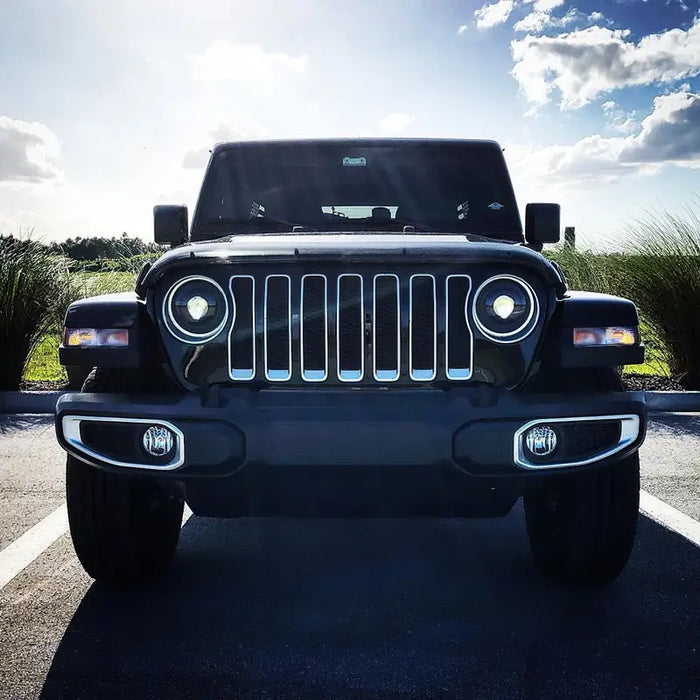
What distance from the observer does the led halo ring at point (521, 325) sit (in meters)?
2.88

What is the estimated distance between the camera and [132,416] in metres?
2.80

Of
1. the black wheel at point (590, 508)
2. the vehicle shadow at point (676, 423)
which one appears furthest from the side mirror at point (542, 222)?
the vehicle shadow at point (676, 423)

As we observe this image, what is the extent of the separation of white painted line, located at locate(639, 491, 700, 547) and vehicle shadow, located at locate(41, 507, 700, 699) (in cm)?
15

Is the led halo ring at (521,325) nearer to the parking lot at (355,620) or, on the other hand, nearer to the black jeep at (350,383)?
the black jeep at (350,383)

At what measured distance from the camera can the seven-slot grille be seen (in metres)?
2.87

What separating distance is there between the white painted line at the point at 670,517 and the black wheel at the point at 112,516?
2.46 metres

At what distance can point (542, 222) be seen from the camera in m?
4.30

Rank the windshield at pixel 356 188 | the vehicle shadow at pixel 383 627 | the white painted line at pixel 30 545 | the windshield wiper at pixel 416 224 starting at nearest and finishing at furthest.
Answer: the vehicle shadow at pixel 383 627
the white painted line at pixel 30 545
the windshield wiper at pixel 416 224
the windshield at pixel 356 188

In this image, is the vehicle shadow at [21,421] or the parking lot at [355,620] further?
the vehicle shadow at [21,421]

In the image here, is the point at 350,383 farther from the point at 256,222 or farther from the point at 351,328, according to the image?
the point at 256,222

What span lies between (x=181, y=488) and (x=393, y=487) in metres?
0.74

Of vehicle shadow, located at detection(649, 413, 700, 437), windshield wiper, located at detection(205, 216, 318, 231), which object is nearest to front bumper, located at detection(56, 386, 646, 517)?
windshield wiper, located at detection(205, 216, 318, 231)

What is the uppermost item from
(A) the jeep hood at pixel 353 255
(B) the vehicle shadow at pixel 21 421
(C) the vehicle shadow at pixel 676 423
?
(A) the jeep hood at pixel 353 255

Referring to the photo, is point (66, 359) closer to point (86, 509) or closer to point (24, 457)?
point (86, 509)
